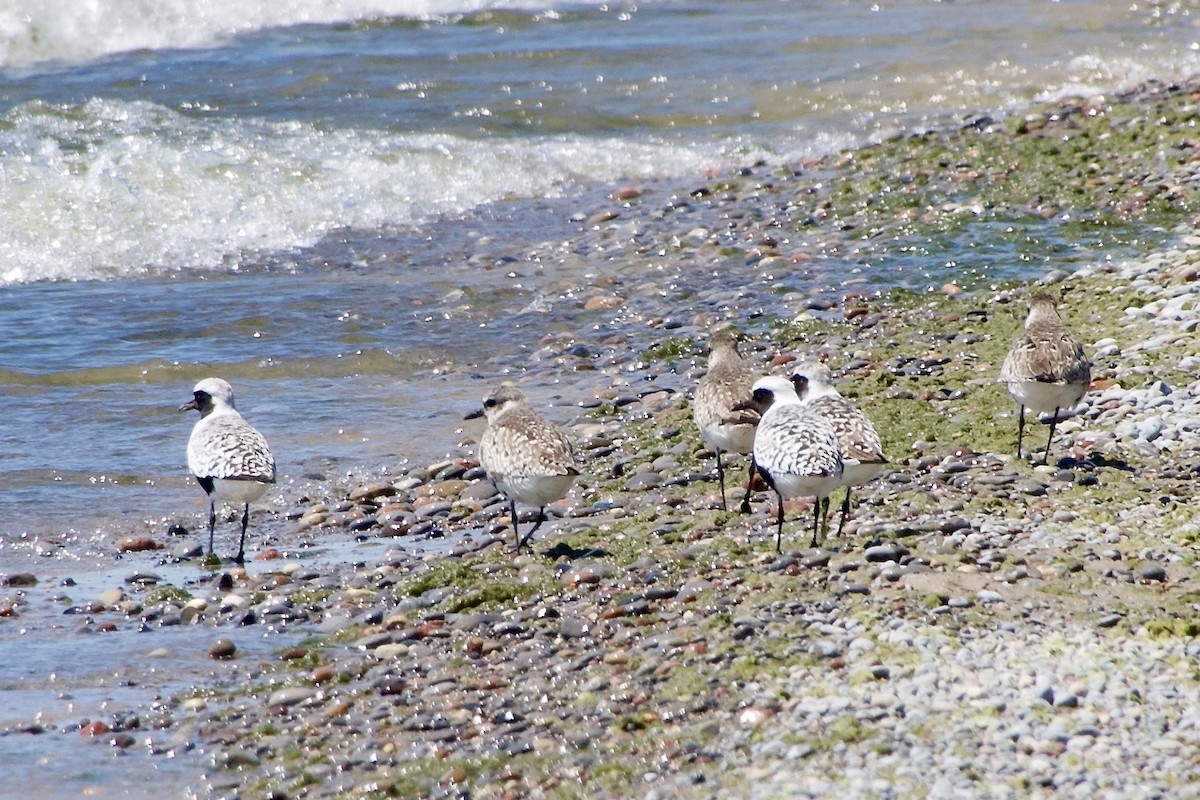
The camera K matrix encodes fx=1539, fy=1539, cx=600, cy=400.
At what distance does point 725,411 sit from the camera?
9.38 metres

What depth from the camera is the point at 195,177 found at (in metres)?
19.1

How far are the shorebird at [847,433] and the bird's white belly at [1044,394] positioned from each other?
47.3 inches

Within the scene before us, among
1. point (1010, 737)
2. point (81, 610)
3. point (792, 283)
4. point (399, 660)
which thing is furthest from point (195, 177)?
point (1010, 737)

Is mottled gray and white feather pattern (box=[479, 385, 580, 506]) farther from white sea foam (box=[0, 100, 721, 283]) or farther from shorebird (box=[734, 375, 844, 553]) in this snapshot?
white sea foam (box=[0, 100, 721, 283])

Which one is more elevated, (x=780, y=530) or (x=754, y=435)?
(x=754, y=435)

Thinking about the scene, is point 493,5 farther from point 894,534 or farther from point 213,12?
point 894,534

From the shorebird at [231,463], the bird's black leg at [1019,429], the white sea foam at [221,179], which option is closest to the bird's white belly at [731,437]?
the bird's black leg at [1019,429]

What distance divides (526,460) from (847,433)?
1.83 metres

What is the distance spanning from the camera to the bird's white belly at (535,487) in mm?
8742

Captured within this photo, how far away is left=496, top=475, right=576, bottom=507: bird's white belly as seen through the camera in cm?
874

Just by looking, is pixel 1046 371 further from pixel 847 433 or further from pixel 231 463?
pixel 231 463

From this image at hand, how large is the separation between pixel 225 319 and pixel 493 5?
1706cm

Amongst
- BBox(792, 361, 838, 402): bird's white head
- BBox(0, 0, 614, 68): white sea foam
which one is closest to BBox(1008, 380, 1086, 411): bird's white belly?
BBox(792, 361, 838, 402): bird's white head

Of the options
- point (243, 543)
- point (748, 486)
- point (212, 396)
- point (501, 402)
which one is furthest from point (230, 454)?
point (748, 486)
